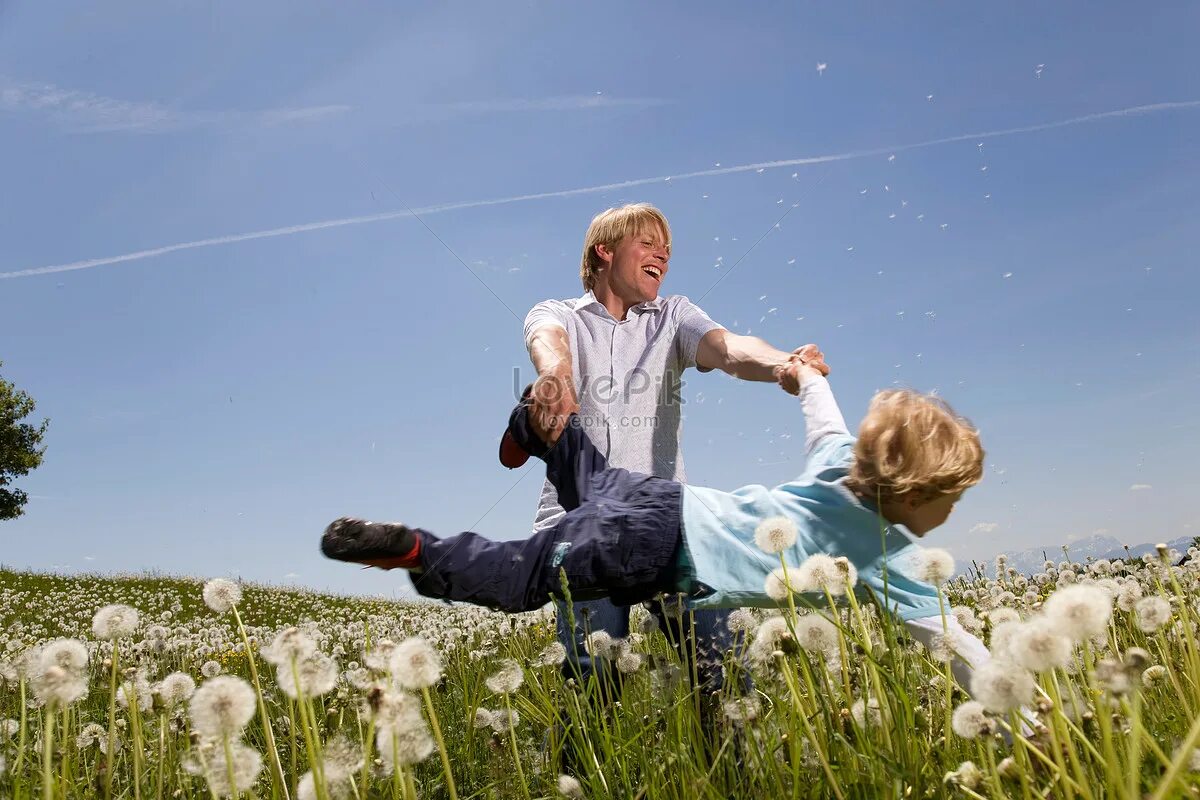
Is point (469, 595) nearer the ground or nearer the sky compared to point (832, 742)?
nearer the sky

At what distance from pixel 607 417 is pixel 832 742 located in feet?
8.70

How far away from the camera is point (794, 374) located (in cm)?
445

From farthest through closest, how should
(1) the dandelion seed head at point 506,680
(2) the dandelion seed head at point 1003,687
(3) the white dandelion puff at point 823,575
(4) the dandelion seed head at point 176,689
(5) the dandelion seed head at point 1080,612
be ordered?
(1) the dandelion seed head at point 506,680 → (4) the dandelion seed head at point 176,689 → (3) the white dandelion puff at point 823,575 → (2) the dandelion seed head at point 1003,687 → (5) the dandelion seed head at point 1080,612

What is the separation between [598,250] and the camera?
5.60m

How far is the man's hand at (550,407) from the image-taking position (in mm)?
4152

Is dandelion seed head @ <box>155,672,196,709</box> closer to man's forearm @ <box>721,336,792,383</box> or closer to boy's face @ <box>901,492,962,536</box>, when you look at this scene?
boy's face @ <box>901,492,962,536</box>

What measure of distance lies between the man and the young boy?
65 cm

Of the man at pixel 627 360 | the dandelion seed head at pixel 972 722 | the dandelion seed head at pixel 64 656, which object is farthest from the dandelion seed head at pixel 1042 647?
the man at pixel 627 360

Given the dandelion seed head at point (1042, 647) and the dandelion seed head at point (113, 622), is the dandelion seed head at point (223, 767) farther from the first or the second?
the dandelion seed head at point (1042, 647)

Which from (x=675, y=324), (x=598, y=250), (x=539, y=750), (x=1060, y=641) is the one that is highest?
(x=598, y=250)

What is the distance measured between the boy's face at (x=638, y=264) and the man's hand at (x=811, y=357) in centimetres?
123

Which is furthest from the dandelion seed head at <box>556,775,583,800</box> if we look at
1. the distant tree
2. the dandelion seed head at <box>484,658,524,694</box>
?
the distant tree

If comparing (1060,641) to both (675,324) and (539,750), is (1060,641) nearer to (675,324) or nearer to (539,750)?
(539,750)

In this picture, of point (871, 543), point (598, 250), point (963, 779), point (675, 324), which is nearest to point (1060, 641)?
point (963, 779)
